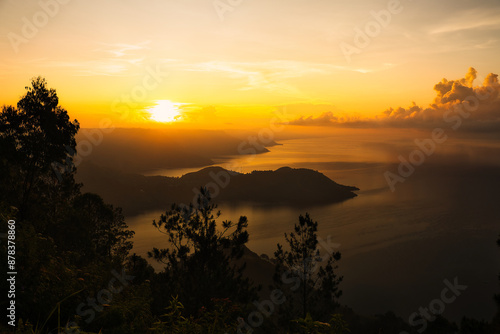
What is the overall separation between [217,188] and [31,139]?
126824 millimetres

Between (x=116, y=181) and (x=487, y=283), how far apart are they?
429ft

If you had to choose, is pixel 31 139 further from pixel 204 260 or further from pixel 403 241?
pixel 403 241

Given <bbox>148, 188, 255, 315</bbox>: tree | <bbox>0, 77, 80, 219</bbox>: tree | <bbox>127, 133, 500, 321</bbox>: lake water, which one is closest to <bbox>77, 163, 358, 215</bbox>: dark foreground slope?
<bbox>127, 133, 500, 321</bbox>: lake water

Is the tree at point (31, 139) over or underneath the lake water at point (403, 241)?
over

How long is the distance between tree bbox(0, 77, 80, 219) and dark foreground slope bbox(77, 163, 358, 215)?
349 feet

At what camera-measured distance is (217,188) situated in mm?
142625

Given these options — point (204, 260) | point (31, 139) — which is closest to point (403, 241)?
point (204, 260)

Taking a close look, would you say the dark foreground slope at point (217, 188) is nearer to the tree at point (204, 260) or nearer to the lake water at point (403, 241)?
the lake water at point (403, 241)

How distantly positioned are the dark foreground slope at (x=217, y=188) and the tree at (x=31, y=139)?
106 metres

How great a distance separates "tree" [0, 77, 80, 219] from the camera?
1598 centimetres

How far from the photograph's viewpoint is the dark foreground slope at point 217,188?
12850 cm

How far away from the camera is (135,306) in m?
5.86

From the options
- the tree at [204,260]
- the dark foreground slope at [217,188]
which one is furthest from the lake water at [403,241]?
the tree at [204,260]

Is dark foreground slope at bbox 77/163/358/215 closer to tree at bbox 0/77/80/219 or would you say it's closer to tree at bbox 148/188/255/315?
tree at bbox 0/77/80/219
